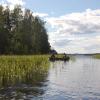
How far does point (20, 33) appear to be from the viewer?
297 ft

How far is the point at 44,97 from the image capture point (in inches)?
771

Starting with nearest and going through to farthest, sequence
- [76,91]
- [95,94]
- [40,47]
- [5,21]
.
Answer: [95,94], [76,91], [5,21], [40,47]

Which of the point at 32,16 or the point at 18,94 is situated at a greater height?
the point at 32,16

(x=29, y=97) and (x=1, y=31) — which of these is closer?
(x=29, y=97)

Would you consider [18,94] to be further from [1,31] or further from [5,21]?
[5,21]

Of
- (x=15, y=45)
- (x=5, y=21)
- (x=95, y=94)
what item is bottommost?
(x=95, y=94)

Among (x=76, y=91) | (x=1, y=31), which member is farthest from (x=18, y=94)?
(x=1, y=31)

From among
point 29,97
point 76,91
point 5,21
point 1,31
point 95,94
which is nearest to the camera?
point 29,97

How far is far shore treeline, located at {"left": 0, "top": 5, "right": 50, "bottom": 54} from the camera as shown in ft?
277

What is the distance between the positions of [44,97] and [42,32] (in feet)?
291

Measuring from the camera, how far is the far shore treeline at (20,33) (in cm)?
8450

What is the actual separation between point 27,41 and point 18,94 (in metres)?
73.7

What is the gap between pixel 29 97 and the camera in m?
19.5

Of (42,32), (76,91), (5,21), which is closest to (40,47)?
(42,32)
